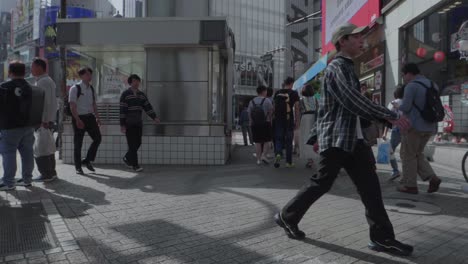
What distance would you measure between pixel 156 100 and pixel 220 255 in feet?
20.2

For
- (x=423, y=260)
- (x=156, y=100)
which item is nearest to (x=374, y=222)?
(x=423, y=260)

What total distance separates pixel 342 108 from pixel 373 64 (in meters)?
11.7

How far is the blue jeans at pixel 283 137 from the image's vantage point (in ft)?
27.7

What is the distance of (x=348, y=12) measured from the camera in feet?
50.0

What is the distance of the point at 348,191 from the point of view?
5.96 meters

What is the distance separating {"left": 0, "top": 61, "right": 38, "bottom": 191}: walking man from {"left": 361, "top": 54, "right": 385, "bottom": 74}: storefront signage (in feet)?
35.4

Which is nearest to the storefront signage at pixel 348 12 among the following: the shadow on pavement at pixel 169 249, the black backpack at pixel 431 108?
the black backpack at pixel 431 108

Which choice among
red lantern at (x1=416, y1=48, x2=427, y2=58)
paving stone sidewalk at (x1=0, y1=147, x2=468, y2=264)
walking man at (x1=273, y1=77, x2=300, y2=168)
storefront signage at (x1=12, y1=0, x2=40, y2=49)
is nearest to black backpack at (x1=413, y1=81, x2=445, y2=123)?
paving stone sidewalk at (x1=0, y1=147, x2=468, y2=264)

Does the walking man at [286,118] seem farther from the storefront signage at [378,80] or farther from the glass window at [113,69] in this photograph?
the storefront signage at [378,80]

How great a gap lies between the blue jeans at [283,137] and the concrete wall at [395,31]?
200 inches

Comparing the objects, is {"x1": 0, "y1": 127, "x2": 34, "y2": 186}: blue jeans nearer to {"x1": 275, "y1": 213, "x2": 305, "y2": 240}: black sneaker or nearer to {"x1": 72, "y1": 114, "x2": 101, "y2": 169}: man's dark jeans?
{"x1": 72, "y1": 114, "x2": 101, "y2": 169}: man's dark jeans

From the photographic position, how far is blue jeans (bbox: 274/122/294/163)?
8.44 metres

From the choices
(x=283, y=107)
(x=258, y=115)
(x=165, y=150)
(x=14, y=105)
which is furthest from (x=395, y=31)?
(x=14, y=105)

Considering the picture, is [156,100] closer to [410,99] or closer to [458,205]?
[410,99]
